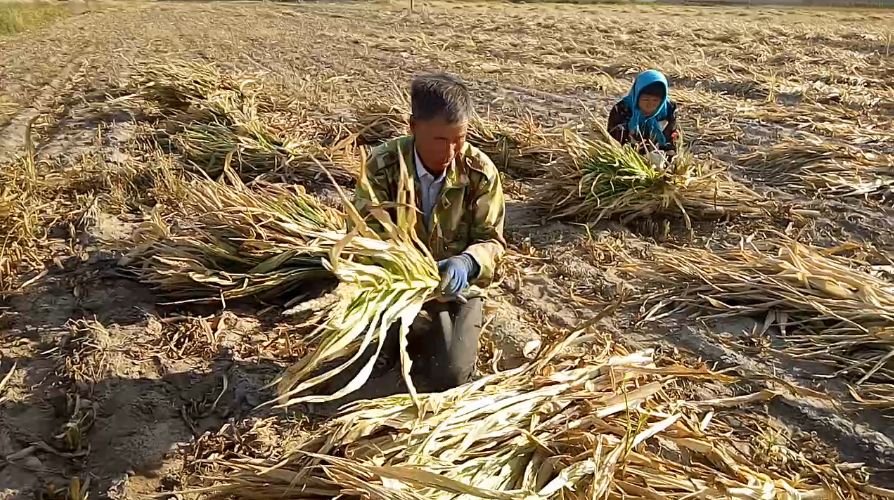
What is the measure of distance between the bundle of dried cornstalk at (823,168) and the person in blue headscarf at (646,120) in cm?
61

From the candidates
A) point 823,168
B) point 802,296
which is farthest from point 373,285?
point 823,168

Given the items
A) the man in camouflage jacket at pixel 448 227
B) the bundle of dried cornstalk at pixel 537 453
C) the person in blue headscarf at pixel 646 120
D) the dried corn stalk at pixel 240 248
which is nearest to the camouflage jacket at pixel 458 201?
the man in camouflage jacket at pixel 448 227

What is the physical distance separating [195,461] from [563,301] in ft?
5.46

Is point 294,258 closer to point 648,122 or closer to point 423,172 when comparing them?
point 423,172

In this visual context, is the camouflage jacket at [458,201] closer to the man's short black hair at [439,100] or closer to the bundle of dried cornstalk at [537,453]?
the man's short black hair at [439,100]

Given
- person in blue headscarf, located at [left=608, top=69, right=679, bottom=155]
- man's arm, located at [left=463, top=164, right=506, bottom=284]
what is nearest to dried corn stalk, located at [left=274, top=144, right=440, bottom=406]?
man's arm, located at [left=463, top=164, right=506, bottom=284]

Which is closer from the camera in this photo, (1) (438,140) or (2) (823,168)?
(1) (438,140)

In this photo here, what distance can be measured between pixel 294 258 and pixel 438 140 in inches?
40.2

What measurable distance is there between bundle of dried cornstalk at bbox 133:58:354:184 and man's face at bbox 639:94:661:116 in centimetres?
183

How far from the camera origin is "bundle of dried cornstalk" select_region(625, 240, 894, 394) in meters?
2.63

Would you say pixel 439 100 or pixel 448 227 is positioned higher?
pixel 439 100

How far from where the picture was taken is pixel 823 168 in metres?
4.33

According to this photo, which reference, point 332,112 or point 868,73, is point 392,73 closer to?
point 332,112

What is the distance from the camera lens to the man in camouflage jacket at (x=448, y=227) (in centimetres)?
235
